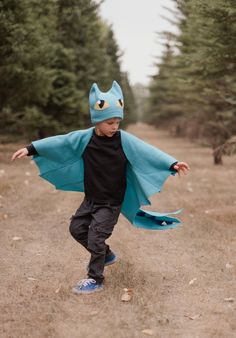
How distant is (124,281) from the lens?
5422mm

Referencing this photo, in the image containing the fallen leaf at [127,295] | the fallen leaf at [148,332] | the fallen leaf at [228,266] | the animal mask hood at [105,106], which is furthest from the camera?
the fallen leaf at [228,266]

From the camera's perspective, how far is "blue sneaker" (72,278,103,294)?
5027 mm

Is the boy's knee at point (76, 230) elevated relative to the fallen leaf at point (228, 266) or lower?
elevated

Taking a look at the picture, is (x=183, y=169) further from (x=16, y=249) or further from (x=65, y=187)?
(x=16, y=249)

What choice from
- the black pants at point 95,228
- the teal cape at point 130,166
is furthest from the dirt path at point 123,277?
the teal cape at point 130,166

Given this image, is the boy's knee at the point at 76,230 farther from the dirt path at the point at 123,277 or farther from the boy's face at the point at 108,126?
the boy's face at the point at 108,126

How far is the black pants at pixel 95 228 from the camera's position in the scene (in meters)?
5.09

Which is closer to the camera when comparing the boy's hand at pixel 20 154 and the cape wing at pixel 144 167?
the boy's hand at pixel 20 154

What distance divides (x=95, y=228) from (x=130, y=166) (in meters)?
0.75

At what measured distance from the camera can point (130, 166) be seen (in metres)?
5.30

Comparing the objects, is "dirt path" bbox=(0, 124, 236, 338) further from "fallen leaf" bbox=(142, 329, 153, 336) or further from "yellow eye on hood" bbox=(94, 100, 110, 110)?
"yellow eye on hood" bbox=(94, 100, 110, 110)

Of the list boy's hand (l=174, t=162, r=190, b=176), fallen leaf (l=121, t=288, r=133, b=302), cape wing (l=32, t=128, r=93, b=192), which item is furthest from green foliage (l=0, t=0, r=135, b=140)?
fallen leaf (l=121, t=288, r=133, b=302)

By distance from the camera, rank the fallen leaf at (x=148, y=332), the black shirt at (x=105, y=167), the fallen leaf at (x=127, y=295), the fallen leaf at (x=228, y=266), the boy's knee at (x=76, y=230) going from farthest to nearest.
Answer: the fallen leaf at (x=228, y=266), the boy's knee at (x=76, y=230), the black shirt at (x=105, y=167), the fallen leaf at (x=127, y=295), the fallen leaf at (x=148, y=332)

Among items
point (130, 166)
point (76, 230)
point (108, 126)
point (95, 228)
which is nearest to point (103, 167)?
point (130, 166)
